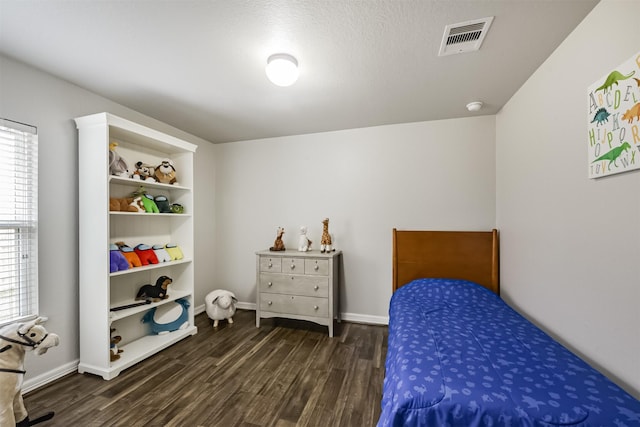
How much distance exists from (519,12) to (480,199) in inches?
70.9

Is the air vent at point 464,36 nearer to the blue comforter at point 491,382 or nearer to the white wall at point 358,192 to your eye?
the white wall at point 358,192

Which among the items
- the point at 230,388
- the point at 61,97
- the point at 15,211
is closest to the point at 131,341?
the point at 230,388

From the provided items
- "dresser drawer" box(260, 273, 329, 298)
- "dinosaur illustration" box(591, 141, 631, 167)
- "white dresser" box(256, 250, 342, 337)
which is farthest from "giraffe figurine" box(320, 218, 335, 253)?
"dinosaur illustration" box(591, 141, 631, 167)

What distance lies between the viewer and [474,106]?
250 centimetres

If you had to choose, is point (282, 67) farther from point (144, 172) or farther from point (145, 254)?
point (145, 254)

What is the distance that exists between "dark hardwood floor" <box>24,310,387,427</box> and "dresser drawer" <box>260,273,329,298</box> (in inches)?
18.0

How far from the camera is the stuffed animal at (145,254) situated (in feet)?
8.00

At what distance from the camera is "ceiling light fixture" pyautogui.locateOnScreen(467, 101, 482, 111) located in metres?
2.46

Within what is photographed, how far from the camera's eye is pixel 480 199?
280 cm

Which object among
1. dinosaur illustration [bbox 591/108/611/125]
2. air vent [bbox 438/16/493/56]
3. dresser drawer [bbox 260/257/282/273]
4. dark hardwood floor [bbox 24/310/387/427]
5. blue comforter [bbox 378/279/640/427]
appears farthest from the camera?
dresser drawer [bbox 260/257/282/273]

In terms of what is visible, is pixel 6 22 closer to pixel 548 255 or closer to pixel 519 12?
pixel 519 12

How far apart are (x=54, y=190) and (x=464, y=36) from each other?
2979mm

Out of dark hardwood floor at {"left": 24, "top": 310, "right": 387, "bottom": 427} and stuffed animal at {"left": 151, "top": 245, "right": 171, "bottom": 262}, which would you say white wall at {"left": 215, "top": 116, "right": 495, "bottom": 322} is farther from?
stuffed animal at {"left": 151, "top": 245, "right": 171, "bottom": 262}

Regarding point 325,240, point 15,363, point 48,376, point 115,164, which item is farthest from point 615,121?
point 48,376
